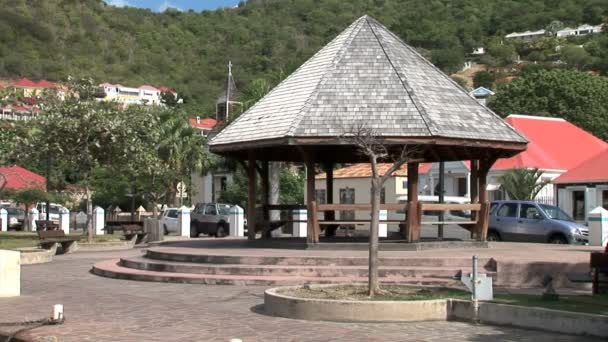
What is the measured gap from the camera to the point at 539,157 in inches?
1988

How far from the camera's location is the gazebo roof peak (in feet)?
62.7

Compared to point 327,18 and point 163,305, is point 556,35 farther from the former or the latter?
point 163,305

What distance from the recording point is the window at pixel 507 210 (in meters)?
28.9

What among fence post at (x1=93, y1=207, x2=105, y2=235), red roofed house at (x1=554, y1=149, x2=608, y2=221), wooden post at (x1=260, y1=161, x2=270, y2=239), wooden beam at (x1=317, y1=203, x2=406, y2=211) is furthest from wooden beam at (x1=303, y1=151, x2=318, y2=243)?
red roofed house at (x1=554, y1=149, x2=608, y2=221)

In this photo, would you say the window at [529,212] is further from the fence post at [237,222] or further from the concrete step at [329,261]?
the fence post at [237,222]

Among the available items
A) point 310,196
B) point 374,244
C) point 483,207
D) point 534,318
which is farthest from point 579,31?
point 534,318

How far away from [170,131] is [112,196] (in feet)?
34.0

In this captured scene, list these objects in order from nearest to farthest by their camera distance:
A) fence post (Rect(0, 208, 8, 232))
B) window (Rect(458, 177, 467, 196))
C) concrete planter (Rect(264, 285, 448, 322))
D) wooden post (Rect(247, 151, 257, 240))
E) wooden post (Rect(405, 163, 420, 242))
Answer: concrete planter (Rect(264, 285, 448, 322))
wooden post (Rect(405, 163, 420, 242))
wooden post (Rect(247, 151, 257, 240))
fence post (Rect(0, 208, 8, 232))
window (Rect(458, 177, 467, 196))

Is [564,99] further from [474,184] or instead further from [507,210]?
[474,184]

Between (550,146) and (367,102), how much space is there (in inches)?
1413

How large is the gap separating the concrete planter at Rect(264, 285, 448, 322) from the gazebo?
6.91m

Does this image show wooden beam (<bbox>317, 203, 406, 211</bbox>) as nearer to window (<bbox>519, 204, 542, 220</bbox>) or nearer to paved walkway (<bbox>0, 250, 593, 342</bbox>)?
paved walkway (<bbox>0, 250, 593, 342</bbox>)

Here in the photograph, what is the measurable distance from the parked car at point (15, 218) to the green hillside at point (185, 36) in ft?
284

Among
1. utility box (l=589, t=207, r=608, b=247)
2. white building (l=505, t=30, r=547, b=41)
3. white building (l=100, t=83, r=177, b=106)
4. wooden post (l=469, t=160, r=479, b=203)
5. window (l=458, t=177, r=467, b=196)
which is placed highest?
white building (l=505, t=30, r=547, b=41)
